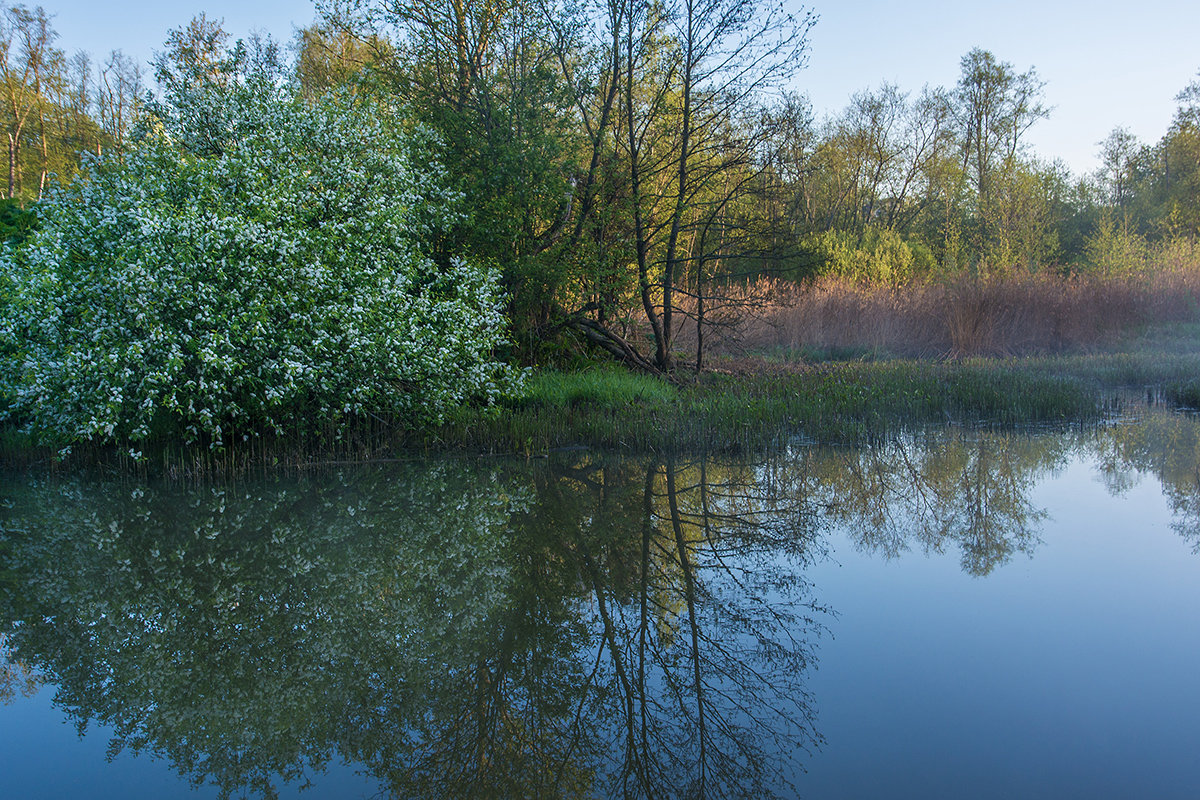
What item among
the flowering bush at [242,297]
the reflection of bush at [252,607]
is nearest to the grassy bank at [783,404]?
the flowering bush at [242,297]

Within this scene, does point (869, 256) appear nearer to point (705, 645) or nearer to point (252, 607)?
point (705, 645)

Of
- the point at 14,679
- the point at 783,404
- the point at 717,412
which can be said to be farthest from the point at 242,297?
the point at 783,404

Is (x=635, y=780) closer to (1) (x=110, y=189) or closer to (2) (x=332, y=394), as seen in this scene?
(2) (x=332, y=394)

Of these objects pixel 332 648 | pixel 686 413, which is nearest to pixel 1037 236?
pixel 686 413

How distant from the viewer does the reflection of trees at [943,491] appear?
573 cm

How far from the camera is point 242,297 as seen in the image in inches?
308

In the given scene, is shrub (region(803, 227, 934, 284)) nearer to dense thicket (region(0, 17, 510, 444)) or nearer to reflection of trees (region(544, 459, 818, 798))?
dense thicket (region(0, 17, 510, 444))

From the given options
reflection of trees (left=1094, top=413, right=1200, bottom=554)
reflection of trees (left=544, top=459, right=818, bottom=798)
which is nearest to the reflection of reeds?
reflection of trees (left=1094, top=413, right=1200, bottom=554)

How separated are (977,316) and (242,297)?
49.2ft

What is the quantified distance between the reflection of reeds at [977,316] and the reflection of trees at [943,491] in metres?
7.41

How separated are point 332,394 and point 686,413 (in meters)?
4.21

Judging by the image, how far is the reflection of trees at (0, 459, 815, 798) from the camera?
125 inches

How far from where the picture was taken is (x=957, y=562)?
5.28 m

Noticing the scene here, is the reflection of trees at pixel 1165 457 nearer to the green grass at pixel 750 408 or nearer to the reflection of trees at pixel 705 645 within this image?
the green grass at pixel 750 408
